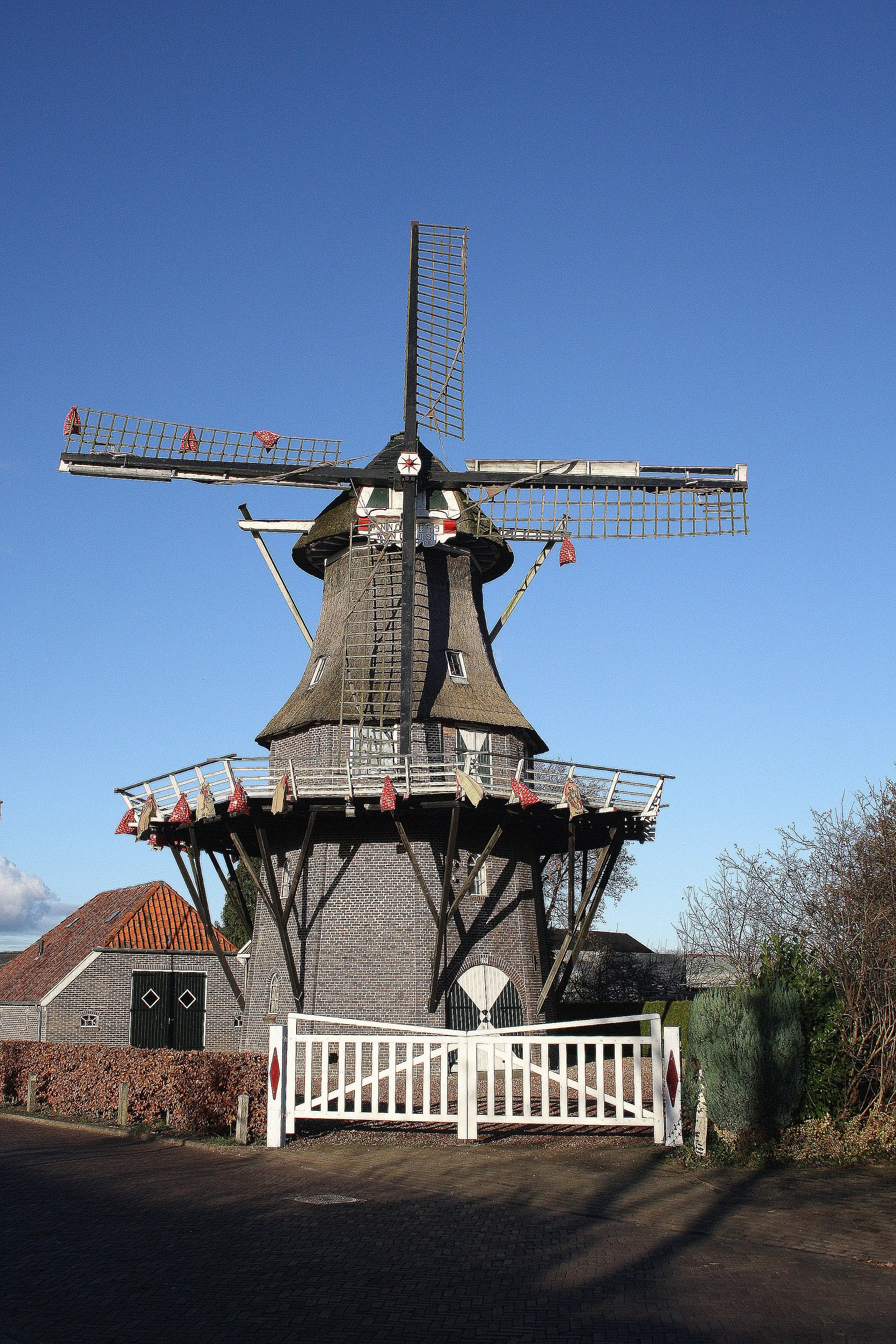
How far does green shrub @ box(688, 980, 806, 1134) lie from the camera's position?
10711 mm

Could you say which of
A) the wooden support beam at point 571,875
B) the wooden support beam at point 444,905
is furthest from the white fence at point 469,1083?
the wooden support beam at point 571,875

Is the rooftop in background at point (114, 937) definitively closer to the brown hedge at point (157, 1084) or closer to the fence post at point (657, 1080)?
the brown hedge at point (157, 1084)

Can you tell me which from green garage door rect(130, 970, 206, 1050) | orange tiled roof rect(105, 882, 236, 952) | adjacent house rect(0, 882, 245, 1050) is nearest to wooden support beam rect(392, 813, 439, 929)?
adjacent house rect(0, 882, 245, 1050)

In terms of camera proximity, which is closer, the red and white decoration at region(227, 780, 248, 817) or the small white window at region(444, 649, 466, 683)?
the red and white decoration at region(227, 780, 248, 817)

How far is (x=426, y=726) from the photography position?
21.1 metres

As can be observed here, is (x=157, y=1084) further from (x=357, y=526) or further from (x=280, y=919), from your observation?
(x=357, y=526)

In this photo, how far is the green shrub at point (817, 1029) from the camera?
436 inches

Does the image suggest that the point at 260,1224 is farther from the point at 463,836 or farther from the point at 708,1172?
the point at 463,836

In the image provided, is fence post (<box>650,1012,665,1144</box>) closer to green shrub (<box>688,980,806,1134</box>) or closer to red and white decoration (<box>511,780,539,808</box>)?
green shrub (<box>688,980,806,1134</box>)

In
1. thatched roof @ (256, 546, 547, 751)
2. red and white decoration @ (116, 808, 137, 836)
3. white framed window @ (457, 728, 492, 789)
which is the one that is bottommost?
red and white decoration @ (116, 808, 137, 836)

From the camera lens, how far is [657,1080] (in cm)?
1130

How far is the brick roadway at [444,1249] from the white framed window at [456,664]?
11.6m

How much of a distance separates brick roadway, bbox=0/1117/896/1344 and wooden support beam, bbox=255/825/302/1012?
781cm

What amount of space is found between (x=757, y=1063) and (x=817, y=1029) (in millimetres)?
970
